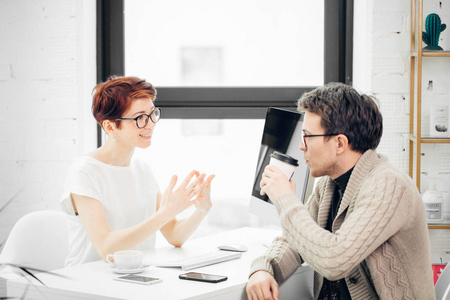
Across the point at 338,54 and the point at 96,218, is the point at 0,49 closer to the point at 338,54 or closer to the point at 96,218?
the point at 96,218

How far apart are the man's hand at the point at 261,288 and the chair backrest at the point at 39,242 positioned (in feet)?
3.32

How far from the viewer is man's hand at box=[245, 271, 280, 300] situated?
5.29 feet

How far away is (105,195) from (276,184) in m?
0.69

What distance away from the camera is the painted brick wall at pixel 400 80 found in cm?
261

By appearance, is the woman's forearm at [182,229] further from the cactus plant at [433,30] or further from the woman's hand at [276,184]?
the cactus plant at [433,30]

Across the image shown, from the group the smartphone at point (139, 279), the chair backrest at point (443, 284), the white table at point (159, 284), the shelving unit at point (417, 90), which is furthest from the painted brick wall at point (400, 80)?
the smartphone at point (139, 279)

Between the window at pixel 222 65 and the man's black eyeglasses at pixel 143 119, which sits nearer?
the man's black eyeglasses at pixel 143 119

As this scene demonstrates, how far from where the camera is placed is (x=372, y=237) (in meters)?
1.51

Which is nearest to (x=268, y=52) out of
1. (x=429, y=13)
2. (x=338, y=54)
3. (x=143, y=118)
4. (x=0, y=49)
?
(x=338, y=54)

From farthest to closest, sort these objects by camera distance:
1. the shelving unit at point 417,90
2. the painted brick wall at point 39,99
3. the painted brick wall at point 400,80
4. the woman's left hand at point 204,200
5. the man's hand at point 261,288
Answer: the painted brick wall at point 39,99, the painted brick wall at point 400,80, the shelving unit at point 417,90, the woman's left hand at point 204,200, the man's hand at point 261,288

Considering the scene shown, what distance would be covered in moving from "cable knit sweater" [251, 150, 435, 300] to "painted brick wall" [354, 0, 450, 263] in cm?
101

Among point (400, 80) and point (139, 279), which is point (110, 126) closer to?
point (139, 279)

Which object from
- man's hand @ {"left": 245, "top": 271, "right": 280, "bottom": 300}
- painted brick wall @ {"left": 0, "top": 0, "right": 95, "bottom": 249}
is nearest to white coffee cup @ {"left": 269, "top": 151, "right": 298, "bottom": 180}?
man's hand @ {"left": 245, "top": 271, "right": 280, "bottom": 300}

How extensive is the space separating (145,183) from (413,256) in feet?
3.47
